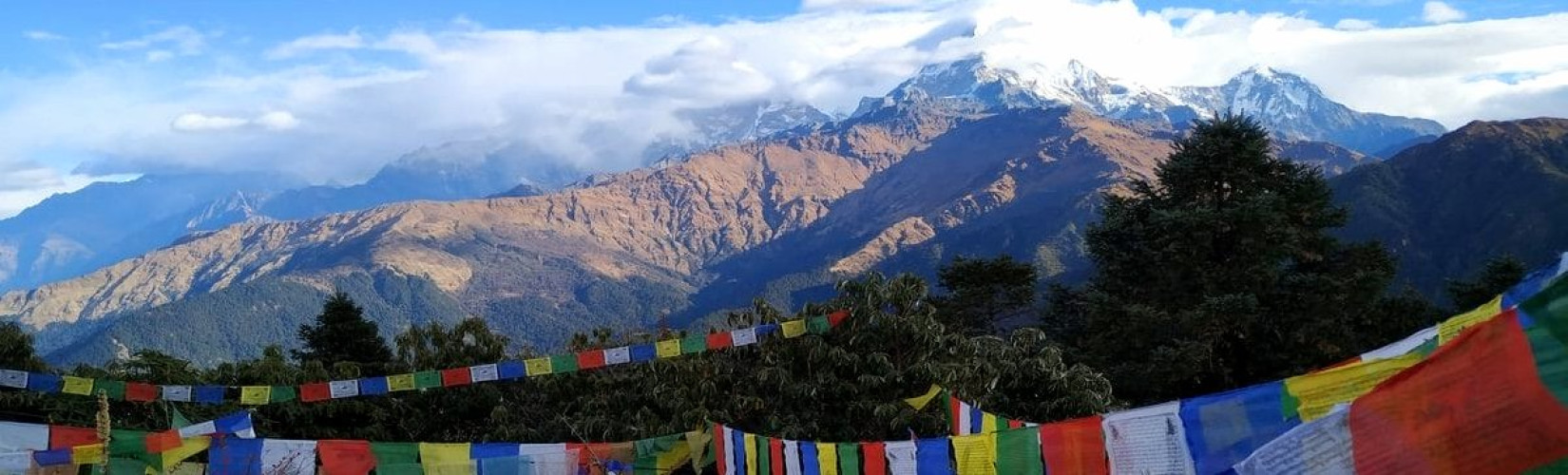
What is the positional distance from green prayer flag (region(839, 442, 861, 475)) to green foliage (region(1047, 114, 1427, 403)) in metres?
19.9

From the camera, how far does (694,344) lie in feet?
59.1

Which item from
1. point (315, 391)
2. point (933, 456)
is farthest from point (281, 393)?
point (933, 456)

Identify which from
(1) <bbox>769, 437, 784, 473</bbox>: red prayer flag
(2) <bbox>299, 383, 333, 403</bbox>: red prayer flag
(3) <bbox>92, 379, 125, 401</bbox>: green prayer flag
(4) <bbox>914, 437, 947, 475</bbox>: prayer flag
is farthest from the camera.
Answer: (3) <bbox>92, 379, 125, 401</bbox>: green prayer flag

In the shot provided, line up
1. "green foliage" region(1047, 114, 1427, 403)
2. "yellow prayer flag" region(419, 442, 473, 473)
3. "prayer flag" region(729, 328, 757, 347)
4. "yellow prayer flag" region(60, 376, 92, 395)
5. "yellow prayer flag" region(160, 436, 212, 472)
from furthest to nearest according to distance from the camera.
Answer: "green foliage" region(1047, 114, 1427, 403) < "yellow prayer flag" region(60, 376, 92, 395) < "prayer flag" region(729, 328, 757, 347) < "yellow prayer flag" region(160, 436, 212, 472) < "yellow prayer flag" region(419, 442, 473, 473)

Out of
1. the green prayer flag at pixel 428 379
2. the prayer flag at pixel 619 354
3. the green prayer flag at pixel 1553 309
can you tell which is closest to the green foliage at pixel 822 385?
the prayer flag at pixel 619 354

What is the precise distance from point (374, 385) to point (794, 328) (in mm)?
8209

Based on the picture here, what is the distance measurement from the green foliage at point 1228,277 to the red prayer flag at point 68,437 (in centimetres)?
2539

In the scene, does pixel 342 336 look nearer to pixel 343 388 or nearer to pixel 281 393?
pixel 281 393

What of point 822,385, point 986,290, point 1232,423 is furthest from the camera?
point 986,290

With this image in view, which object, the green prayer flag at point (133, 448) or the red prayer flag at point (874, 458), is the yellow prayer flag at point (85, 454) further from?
the red prayer flag at point (874, 458)

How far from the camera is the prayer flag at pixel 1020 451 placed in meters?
8.79

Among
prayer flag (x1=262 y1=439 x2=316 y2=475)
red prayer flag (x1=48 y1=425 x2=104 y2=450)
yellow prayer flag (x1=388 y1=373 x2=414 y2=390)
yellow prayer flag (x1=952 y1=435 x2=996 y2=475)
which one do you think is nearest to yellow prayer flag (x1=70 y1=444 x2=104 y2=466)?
red prayer flag (x1=48 y1=425 x2=104 y2=450)

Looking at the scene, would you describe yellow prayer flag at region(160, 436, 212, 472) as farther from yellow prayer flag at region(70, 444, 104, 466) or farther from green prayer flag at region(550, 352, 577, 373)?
green prayer flag at region(550, 352, 577, 373)

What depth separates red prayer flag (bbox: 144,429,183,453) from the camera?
13.9 m
